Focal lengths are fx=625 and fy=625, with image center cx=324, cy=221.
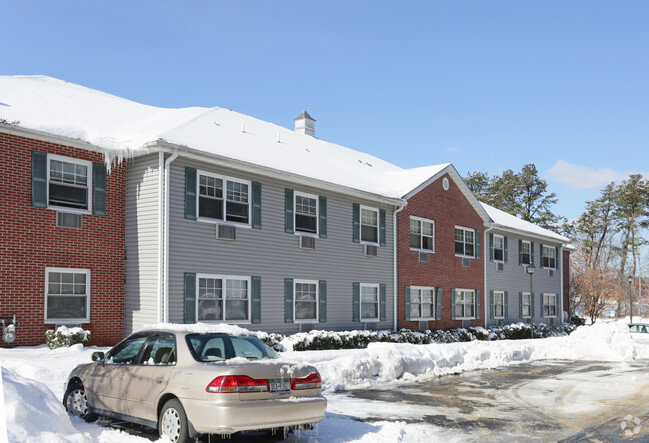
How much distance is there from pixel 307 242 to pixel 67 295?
25.5ft

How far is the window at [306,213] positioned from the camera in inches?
813

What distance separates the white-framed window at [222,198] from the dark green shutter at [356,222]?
536 cm

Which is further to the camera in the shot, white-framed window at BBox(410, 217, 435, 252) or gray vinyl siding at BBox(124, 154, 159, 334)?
white-framed window at BBox(410, 217, 435, 252)

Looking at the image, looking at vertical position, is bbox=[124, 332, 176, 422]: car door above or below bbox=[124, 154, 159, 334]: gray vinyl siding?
below

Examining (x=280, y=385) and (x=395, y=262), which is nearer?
(x=280, y=385)

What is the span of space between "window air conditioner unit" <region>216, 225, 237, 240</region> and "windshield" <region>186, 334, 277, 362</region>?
933 centimetres

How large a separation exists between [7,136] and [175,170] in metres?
4.06

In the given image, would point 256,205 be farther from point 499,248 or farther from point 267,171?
point 499,248

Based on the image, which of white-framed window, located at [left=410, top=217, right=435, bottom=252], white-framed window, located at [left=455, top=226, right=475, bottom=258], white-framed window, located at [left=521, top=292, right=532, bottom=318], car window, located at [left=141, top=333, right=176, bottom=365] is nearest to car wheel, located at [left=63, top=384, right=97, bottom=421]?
car window, located at [left=141, top=333, right=176, bottom=365]

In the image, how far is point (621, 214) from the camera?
2736 inches

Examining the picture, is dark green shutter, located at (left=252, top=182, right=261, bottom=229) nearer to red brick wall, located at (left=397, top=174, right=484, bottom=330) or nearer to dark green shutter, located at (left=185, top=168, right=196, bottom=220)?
dark green shutter, located at (left=185, top=168, right=196, bottom=220)

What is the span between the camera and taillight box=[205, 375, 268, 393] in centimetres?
723

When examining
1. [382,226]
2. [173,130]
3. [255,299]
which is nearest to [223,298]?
[255,299]

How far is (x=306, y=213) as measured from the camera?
68.7ft
